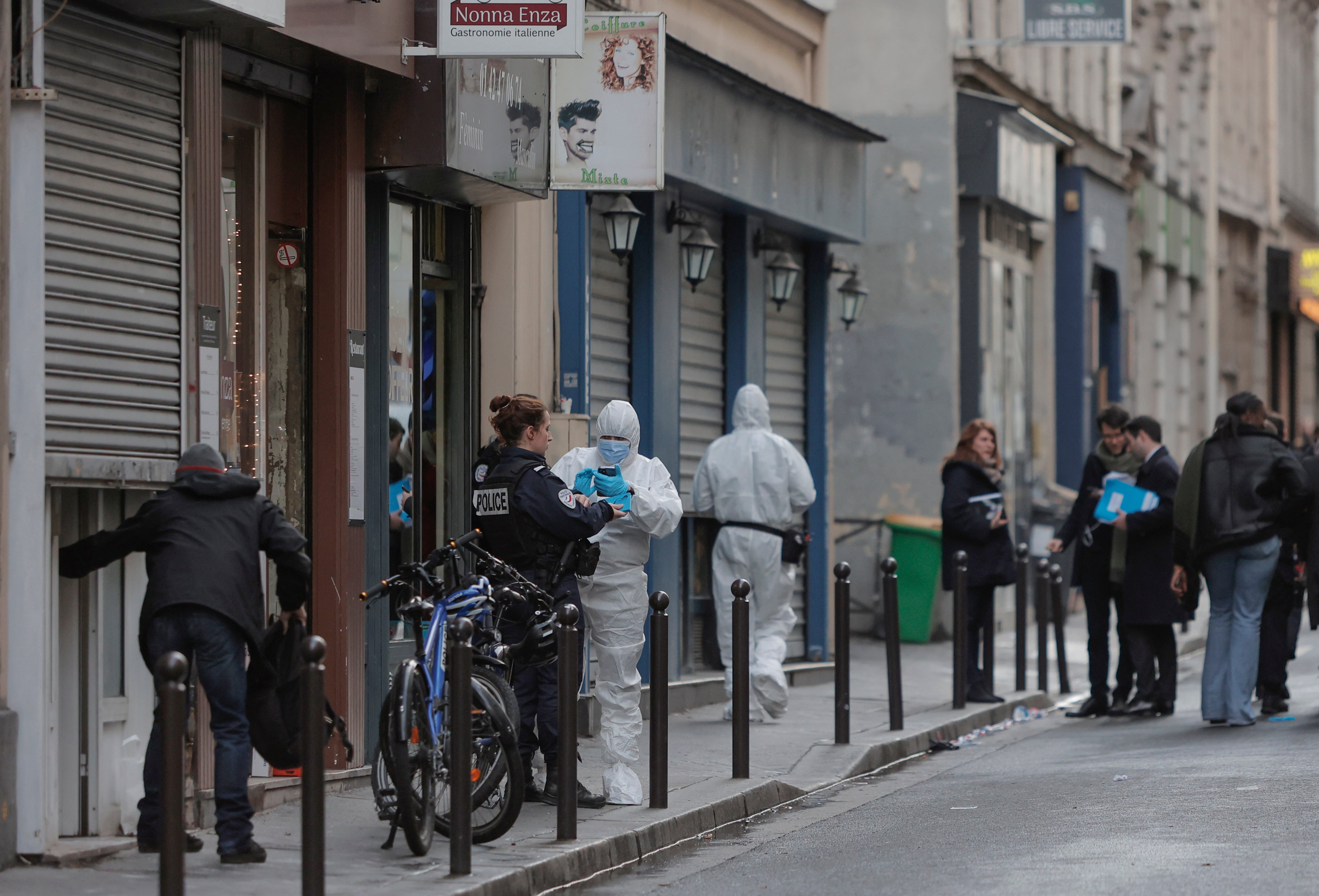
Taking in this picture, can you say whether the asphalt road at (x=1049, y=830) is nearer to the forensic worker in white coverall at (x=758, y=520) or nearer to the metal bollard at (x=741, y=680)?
the metal bollard at (x=741, y=680)

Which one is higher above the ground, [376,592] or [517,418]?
[517,418]

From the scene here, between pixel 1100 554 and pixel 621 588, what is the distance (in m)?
5.32

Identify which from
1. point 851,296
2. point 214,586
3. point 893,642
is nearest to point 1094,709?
point 893,642

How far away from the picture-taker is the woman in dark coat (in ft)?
46.5

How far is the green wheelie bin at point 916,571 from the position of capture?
1931 centimetres

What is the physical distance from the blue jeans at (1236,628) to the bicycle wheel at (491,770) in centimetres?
578

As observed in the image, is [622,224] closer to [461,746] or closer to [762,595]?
[762,595]

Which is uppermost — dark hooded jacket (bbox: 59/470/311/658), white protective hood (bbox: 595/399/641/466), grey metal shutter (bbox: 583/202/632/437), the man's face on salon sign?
the man's face on salon sign

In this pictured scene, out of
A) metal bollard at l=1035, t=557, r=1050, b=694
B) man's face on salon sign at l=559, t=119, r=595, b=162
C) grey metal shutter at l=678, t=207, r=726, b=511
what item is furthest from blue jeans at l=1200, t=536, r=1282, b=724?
man's face on salon sign at l=559, t=119, r=595, b=162

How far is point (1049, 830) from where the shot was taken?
866cm

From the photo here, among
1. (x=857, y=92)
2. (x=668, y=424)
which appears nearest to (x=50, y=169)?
(x=668, y=424)

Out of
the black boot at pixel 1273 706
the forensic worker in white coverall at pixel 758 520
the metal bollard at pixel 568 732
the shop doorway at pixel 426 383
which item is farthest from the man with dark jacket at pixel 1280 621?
the metal bollard at pixel 568 732

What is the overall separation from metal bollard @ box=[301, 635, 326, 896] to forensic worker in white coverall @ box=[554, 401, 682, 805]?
283 cm

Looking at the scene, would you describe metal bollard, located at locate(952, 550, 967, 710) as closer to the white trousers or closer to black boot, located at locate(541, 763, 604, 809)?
the white trousers
